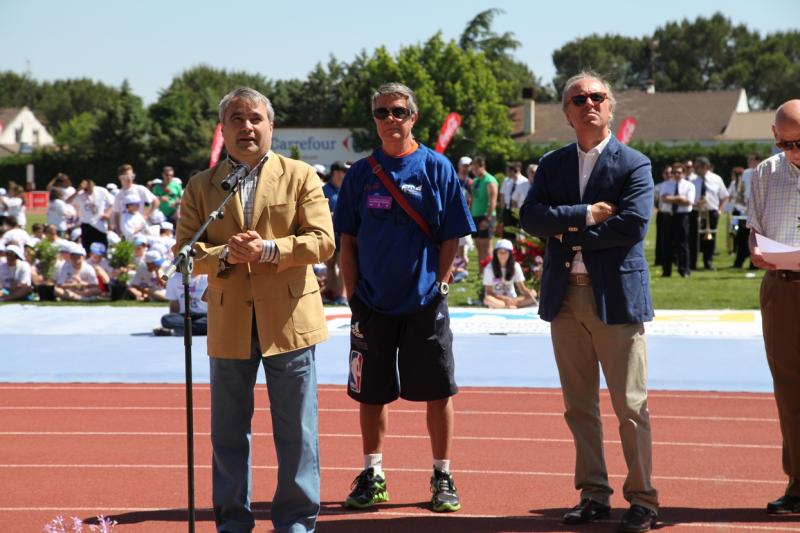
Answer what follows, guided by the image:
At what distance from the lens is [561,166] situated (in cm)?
550

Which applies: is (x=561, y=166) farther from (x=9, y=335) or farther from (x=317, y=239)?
(x=9, y=335)

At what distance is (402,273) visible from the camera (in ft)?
18.5

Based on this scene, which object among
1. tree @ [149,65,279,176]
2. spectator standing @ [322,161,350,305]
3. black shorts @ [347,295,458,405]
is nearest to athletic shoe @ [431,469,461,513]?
black shorts @ [347,295,458,405]

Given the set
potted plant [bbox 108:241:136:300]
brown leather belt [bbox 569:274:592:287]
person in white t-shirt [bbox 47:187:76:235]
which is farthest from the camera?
person in white t-shirt [bbox 47:187:76:235]

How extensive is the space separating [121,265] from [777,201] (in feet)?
42.0

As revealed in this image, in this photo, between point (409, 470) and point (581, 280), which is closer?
point (581, 280)

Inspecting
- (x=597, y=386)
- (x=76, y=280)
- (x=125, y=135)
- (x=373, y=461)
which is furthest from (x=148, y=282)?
(x=125, y=135)

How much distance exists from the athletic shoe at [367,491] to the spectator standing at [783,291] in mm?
1912

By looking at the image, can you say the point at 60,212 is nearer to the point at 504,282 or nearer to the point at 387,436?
the point at 504,282

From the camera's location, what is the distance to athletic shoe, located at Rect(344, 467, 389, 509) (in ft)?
19.2

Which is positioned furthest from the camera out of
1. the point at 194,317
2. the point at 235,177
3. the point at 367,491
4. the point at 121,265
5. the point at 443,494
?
the point at 121,265

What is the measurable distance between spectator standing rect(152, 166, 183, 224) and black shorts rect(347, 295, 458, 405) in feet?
55.5

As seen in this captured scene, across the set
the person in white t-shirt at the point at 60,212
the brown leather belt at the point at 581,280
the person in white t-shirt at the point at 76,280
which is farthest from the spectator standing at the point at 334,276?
the brown leather belt at the point at 581,280

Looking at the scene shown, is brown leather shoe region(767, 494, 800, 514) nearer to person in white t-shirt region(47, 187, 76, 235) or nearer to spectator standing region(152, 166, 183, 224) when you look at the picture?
spectator standing region(152, 166, 183, 224)
